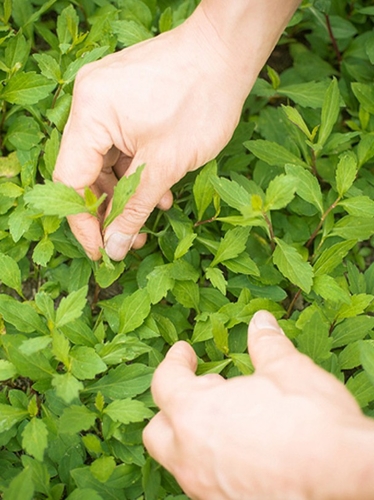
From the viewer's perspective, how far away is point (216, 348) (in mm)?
1856

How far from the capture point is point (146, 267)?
1948 mm

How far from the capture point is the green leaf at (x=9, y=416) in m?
1.68

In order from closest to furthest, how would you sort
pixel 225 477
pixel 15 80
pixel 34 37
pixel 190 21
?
pixel 225 477 → pixel 190 21 → pixel 15 80 → pixel 34 37

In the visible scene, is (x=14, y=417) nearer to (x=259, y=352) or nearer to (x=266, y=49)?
(x=259, y=352)

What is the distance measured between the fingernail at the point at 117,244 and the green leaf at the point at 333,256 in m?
0.59

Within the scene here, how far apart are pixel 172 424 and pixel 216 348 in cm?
51

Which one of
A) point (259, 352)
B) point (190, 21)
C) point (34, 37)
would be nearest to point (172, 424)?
point (259, 352)

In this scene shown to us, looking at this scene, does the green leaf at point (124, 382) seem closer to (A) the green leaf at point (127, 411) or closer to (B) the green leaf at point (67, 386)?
(A) the green leaf at point (127, 411)

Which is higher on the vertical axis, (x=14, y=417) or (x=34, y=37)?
(x=34, y=37)

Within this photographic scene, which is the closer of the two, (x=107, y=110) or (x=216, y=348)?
(x=107, y=110)

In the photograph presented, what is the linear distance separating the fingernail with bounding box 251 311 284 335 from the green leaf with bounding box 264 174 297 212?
0.31 meters

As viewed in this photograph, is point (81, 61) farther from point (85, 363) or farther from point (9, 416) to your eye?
point (9, 416)

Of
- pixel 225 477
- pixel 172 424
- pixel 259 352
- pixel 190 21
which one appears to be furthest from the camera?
pixel 190 21

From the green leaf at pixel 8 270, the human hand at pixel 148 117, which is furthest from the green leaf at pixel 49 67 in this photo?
the green leaf at pixel 8 270
